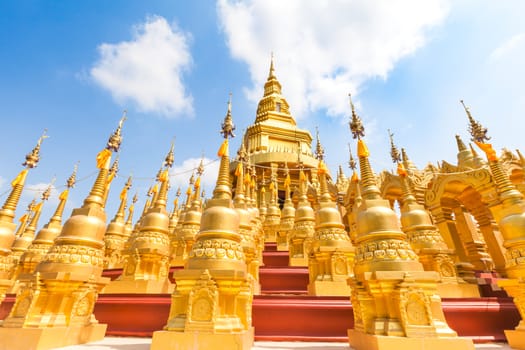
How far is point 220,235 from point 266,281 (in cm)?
441

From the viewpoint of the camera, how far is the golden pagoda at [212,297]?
4.02 metres

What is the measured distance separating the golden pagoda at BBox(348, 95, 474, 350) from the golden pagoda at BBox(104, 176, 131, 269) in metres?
11.6

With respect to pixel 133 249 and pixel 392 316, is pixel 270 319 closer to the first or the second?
pixel 392 316

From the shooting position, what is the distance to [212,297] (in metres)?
4.22

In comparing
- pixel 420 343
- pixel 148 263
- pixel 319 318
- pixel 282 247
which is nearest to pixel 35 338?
pixel 148 263

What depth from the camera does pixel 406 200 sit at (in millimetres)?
8562

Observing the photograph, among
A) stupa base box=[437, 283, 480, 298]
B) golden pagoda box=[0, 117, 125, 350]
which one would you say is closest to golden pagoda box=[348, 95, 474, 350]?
stupa base box=[437, 283, 480, 298]

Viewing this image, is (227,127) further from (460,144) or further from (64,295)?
(460,144)

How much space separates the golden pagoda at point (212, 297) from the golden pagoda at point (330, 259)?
A: 123 inches

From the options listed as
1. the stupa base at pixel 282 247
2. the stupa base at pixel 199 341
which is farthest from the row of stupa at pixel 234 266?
the stupa base at pixel 282 247

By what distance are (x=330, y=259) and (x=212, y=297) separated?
4156 mm

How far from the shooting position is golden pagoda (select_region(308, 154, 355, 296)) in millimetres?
7004

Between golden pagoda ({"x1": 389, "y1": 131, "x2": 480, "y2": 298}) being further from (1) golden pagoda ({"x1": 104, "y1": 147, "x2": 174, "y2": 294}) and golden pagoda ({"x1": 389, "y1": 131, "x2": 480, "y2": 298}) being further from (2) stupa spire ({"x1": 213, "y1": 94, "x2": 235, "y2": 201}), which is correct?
(1) golden pagoda ({"x1": 104, "y1": 147, "x2": 174, "y2": 294})

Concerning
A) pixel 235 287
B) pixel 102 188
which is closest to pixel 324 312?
pixel 235 287
